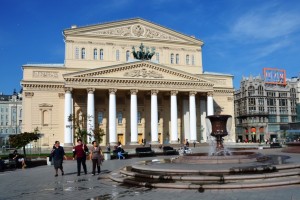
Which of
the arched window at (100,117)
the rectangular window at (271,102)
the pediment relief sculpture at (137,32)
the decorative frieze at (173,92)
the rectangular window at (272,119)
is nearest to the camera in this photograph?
the decorative frieze at (173,92)

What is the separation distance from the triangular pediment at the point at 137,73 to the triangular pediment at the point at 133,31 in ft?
29.0

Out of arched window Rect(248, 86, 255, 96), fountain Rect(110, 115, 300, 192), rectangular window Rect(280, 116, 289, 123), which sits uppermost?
arched window Rect(248, 86, 255, 96)

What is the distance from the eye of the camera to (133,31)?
210 ft

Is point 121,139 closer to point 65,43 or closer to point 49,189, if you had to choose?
point 65,43

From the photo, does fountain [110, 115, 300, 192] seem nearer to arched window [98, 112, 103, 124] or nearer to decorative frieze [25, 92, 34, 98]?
decorative frieze [25, 92, 34, 98]

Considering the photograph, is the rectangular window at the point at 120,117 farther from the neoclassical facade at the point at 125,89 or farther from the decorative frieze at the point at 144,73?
the decorative frieze at the point at 144,73

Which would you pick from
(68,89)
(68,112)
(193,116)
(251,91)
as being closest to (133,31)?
(68,89)

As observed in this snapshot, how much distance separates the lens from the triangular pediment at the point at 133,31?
200 feet

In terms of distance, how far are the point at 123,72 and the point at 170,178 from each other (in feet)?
145

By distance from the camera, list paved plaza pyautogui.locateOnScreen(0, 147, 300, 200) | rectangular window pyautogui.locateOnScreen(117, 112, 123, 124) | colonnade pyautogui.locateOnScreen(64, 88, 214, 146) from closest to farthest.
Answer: paved plaza pyautogui.locateOnScreen(0, 147, 300, 200)
colonnade pyautogui.locateOnScreen(64, 88, 214, 146)
rectangular window pyautogui.locateOnScreen(117, 112, 123, 124)

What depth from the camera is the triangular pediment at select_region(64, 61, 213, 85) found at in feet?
179

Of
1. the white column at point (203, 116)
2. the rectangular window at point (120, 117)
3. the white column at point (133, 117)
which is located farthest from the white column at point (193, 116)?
the rectangular window at point (120, 117)

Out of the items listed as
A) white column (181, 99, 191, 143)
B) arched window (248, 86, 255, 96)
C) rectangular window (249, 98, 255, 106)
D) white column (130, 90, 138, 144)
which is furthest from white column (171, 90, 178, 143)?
arched window (248, 86, 255, 96)

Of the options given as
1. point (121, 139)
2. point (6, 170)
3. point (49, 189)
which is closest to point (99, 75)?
point (121, 139)
